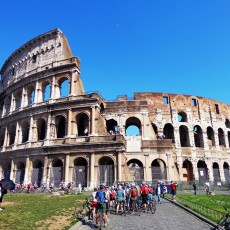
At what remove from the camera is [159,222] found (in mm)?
10703

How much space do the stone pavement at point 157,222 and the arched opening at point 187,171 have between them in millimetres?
21316

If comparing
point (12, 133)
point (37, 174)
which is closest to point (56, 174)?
point (37, 174)

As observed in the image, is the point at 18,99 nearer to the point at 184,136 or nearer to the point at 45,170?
the point at 45,170

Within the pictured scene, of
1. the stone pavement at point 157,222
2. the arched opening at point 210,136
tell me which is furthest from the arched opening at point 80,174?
the arched opening at point 210,136

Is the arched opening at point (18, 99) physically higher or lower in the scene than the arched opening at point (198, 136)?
higher

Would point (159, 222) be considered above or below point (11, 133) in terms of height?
below

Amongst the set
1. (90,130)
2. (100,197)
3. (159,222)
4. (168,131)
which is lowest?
(159,222)

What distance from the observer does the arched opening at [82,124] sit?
28703 mm

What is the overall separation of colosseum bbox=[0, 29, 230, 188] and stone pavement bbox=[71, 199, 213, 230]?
42.2 ft

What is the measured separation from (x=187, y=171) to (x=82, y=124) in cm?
1537

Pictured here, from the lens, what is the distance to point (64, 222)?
1020 cm

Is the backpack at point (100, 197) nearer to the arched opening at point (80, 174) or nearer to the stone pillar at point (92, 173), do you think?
the stone pillar at point (92, 173)

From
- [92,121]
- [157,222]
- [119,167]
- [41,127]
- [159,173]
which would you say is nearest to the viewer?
[157,222]

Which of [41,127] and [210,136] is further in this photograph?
[210,136]
